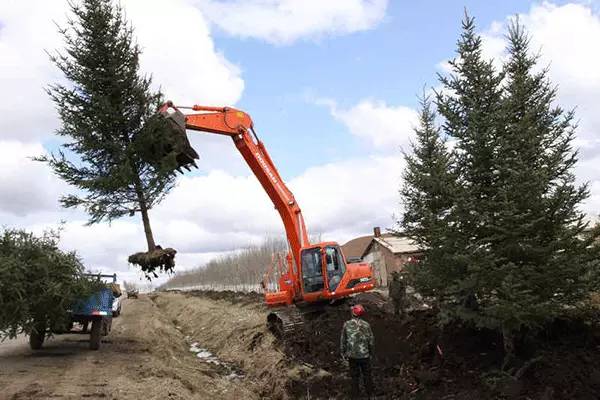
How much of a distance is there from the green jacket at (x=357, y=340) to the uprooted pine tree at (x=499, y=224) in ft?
4.30

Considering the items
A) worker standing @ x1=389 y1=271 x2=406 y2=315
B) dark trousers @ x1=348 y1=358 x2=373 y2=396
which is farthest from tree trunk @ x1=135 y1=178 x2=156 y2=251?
worker standing @ x1=389 y1=271 x2=406 y2=315

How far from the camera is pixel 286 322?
47.9 feet

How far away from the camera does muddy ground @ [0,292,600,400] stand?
816 cm

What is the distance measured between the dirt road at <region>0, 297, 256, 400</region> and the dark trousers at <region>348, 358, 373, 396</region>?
2667mm

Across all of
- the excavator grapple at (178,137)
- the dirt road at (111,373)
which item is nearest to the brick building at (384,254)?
the dirt road at (111,373)

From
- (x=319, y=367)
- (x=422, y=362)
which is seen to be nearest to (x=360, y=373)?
(x=422, y=362)

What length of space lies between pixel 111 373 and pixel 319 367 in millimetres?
4433

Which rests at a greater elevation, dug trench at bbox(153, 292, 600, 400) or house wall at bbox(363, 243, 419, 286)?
house wall at bbox(363, 243, 419, 286)

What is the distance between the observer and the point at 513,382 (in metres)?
7.88

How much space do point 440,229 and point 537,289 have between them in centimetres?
167

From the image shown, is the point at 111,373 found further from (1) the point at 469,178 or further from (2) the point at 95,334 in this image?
(1) the point at 469,178

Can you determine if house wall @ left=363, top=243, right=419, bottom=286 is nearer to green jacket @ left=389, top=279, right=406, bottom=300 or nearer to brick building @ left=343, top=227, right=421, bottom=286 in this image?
brick building @ left=343, top=227, right=421, bottom=286

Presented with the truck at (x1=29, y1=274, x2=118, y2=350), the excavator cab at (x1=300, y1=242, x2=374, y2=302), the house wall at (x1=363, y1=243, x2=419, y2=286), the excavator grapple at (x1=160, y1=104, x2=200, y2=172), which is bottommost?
the truck at (x1=29, y1=274, x2=118, y2=350)

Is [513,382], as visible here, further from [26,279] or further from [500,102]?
[26,279]
